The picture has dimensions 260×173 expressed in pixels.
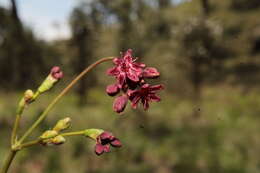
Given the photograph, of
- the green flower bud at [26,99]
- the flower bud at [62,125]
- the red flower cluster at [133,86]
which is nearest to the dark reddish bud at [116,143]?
the red flower cluster at [133,86]

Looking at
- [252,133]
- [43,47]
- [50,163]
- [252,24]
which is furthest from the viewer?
[252,24]

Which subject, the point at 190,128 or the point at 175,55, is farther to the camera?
the point at 175,55

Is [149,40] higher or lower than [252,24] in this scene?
lower

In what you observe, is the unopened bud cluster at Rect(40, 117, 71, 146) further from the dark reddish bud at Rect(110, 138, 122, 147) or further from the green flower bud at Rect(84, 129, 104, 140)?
the dark reddish bud at Rect(110, 138, 122, 147)

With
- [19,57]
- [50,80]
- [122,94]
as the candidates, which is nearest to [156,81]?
[19,57]

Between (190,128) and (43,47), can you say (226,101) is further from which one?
(43,47)

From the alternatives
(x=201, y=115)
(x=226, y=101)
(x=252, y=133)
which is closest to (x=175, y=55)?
(x=226, y=101)

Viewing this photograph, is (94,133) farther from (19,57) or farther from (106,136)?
(19,57)
